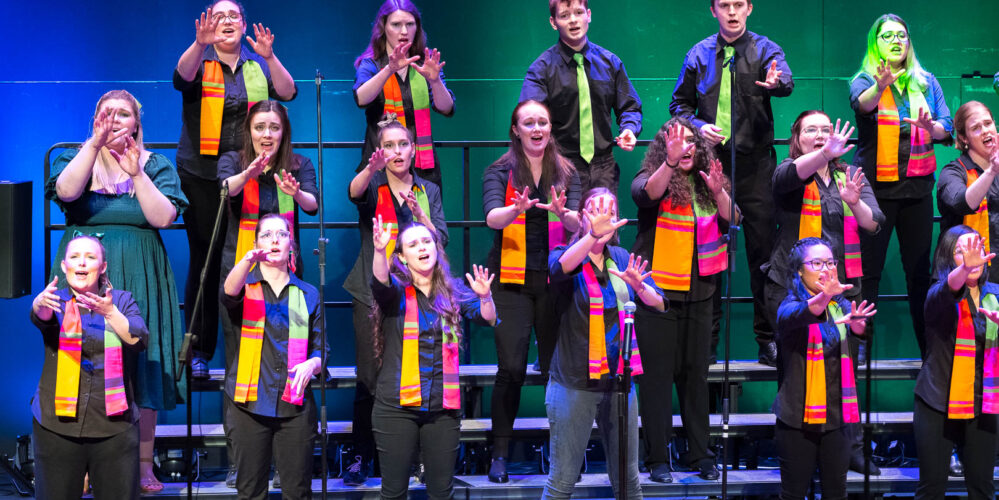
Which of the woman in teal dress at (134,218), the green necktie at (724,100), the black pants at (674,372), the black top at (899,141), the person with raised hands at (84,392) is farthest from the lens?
the black top at (899,141)

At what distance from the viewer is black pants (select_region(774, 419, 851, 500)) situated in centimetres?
432

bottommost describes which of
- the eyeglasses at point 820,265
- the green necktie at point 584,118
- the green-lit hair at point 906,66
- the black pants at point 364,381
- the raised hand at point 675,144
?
the black pants at point 364,381

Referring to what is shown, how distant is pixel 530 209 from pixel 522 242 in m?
0.15

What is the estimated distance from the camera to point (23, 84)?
584 centimetres

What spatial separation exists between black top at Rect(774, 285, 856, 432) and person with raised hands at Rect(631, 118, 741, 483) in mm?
346

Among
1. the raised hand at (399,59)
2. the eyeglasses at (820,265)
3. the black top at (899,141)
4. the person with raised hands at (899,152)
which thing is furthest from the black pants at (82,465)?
the black top at (899,141)

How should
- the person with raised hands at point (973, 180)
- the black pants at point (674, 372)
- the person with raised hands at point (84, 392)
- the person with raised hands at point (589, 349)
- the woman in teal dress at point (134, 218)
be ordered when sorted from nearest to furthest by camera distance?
the person with raised hands at point (84, 392) < the person with raised hands at point (589, 349) < the woman in teal dress at point (134, 218) < the black pants at point (674, 372) < the person with raised hands at point (973, 180)

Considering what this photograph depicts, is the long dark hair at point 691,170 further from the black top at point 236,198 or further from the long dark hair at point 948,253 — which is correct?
the black top at point 236,198

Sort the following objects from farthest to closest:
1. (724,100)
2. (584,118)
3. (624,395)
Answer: (724,100), (584,118), (624,395)

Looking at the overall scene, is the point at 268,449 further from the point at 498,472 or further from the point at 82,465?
the point at 498,472

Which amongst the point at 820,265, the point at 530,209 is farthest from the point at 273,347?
the point at 820,265

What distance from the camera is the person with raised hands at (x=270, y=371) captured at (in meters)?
4.11

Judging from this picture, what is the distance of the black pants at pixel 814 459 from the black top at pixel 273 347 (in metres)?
1.87

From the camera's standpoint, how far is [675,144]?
4.43 m
